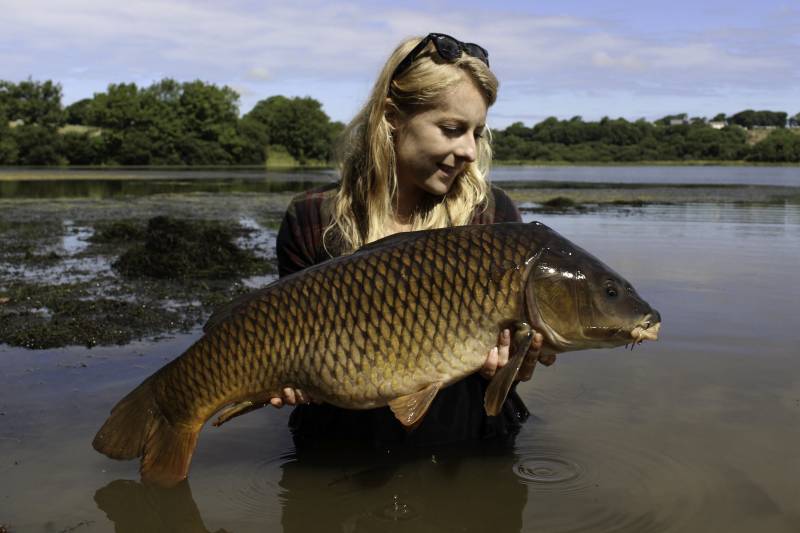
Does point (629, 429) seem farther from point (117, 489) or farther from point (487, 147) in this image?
point (117, 489)

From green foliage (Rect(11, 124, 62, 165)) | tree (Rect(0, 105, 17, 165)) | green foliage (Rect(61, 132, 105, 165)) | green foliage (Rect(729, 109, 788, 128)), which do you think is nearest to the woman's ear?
tree (Rect(0, 105, 17, 165))

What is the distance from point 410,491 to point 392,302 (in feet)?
3.05

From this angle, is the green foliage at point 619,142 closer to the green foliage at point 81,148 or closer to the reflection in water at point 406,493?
the green foliage at point 81,148

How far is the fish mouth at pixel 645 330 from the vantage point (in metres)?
2.43

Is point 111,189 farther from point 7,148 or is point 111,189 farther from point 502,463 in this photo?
point 7,148

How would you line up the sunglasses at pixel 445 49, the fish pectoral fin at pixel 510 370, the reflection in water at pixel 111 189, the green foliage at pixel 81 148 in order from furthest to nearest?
the green foliage at pixel 81 148 < the reflection in water at pixel 111 189 < the sunglasses at pixel 445 49 < the fish pectoral fin at pixel 510 370

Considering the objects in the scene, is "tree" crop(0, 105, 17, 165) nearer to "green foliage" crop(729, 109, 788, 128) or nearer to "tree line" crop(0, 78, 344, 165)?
"tree line" crop(0, 78, 344, 165)

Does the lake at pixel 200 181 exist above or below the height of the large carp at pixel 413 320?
above

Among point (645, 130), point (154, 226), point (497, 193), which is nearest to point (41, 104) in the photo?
point (645, 130)

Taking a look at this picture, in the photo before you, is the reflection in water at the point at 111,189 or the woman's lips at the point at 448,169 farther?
the reflection in water at the point at 111,189

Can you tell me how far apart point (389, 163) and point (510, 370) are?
3.69ft

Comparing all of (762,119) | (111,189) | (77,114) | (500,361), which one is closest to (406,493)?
(500,361)

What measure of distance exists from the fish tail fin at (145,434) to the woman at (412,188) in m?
0.75

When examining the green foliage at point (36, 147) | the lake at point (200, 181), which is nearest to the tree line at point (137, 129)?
the green foliage at point (36, 147)
